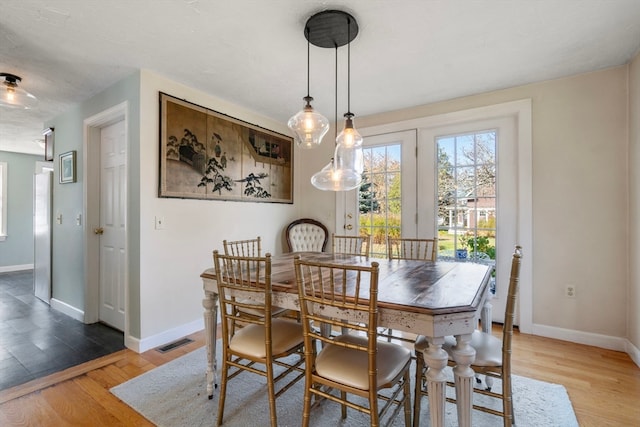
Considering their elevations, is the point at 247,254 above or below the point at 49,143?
below

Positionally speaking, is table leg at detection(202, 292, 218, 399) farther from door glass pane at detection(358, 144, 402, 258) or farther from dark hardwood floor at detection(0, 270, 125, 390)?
door glass pane at detection(358, 144, 402, 258)

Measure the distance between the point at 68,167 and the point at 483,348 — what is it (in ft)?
13.7

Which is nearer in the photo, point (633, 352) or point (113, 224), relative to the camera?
point (633, 352)

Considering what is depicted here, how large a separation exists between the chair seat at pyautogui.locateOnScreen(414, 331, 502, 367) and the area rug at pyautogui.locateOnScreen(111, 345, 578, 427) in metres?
0.45

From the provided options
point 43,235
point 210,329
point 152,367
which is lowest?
point 152,367

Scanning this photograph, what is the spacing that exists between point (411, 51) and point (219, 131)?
2.00 metres

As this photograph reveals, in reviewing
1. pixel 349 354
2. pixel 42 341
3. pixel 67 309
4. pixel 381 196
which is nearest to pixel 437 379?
pixel 349 354

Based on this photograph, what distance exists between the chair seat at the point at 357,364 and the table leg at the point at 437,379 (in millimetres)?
170

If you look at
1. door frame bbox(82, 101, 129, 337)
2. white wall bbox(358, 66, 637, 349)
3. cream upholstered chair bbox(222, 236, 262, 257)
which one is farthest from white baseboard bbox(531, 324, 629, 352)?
door frame bbox(82, 101, 129, 337)

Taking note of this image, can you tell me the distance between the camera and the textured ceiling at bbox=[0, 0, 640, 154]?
1.76 metres

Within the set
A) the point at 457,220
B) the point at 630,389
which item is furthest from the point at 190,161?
the point at 630,389

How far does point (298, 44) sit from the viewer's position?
2.14 metres

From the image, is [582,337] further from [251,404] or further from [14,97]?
[14,97]

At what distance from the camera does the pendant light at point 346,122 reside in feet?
6.03
